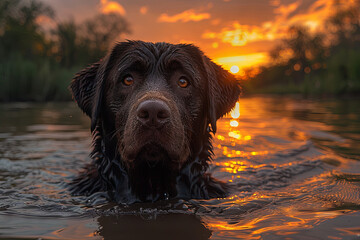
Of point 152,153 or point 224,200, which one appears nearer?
point 152,153

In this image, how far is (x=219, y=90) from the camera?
4555mm

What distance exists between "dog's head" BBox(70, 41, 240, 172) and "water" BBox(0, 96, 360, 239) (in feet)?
2.14

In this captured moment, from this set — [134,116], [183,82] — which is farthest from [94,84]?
[134,116]

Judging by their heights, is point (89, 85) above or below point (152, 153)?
above

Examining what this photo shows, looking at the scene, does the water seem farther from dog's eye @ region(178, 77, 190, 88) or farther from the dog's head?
dog's eye @ region(178, 77, 190, 88)

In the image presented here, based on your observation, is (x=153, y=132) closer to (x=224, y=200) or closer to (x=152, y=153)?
(x=152, y=153)

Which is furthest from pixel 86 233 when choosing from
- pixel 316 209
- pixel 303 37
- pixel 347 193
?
pixel 303 37

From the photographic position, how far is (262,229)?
2822mm

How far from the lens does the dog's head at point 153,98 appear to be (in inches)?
131

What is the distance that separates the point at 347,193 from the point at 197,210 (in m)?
1.66

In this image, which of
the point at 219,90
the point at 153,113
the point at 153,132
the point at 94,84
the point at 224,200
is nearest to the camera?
the point at 153,113

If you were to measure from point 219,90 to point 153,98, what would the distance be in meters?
1.52

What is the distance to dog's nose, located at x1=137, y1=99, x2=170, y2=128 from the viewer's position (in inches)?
122

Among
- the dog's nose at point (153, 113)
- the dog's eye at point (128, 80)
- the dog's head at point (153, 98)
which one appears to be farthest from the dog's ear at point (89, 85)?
the dog's nose at point (153, 113)
